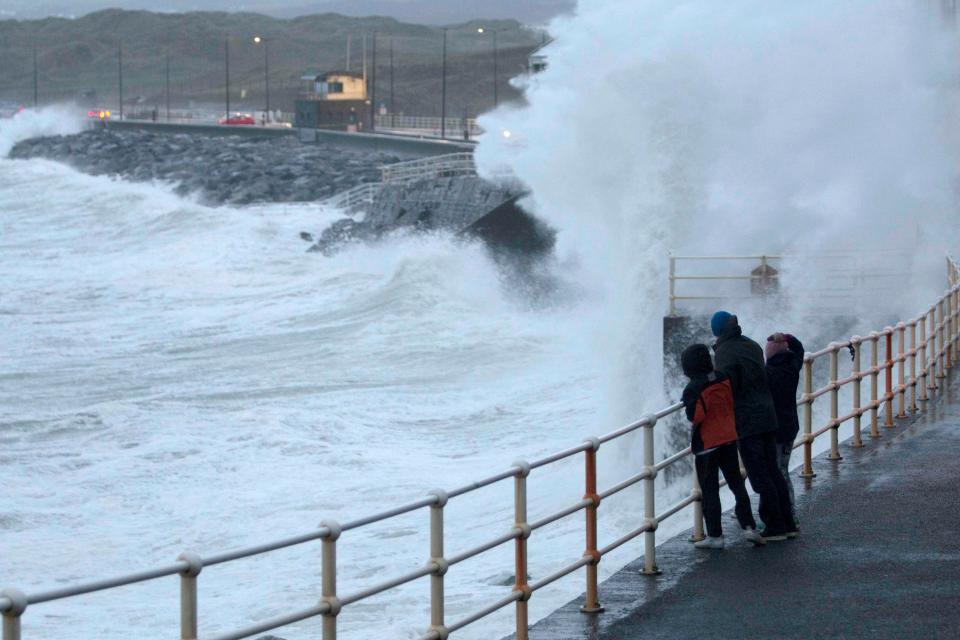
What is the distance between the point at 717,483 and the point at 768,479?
0.30 metres

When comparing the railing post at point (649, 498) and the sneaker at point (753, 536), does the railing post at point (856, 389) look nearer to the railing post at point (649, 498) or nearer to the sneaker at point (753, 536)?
the sneaker at point (753, 536)

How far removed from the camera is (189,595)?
16.3 ft

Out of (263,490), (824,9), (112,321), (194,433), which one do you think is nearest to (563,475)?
(263,490)

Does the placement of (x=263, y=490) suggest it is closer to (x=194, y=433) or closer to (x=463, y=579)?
(x=194, y=433)

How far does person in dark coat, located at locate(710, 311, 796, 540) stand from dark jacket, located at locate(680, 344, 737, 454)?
0.08 metres

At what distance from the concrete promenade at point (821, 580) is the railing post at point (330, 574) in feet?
5.01

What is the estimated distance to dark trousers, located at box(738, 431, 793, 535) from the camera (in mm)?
8195

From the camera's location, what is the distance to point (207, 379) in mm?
24891

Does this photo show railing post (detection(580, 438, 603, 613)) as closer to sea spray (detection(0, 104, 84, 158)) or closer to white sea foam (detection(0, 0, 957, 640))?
white sea foam (detection(0, 0, 957, 640))

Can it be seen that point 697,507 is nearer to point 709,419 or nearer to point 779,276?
point 709,419

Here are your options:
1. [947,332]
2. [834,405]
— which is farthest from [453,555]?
[947,332]

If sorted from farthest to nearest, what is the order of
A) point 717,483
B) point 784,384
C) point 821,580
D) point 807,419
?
1. point 807,419
2. point 784,384
3. point 717,483
4. point 821,580

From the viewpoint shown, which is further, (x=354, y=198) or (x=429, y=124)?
(x=429, y=124)

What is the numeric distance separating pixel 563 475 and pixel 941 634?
11.3 meters
